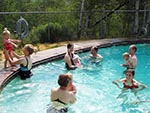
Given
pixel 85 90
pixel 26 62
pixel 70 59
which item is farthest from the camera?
pixel 70 59

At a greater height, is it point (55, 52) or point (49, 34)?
point (49, 34)

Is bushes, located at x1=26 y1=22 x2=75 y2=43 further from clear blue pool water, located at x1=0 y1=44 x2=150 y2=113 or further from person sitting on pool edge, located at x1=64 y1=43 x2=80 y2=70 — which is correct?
person sitting on pool edge, located at x1=64 y1=43 x2=80 y2=70

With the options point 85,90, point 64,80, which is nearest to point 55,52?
point 85,90

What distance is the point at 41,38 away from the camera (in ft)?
48.6

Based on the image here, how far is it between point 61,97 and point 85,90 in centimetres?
284

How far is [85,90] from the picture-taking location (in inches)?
371

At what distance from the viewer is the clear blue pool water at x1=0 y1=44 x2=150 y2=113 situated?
802 cm

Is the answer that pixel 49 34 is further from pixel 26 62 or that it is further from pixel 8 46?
pixel 26 62

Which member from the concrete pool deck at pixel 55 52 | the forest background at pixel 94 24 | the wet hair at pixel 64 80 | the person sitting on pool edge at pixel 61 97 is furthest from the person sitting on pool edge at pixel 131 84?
the forest background at pixel 94 24

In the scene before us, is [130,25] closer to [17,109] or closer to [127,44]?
[127,44]

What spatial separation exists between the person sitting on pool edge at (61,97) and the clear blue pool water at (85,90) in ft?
2.14

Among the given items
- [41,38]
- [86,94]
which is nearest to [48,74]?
[86,94]

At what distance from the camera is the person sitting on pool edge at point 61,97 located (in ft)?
21.2

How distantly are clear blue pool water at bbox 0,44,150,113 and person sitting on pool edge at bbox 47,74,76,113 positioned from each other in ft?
2.14
